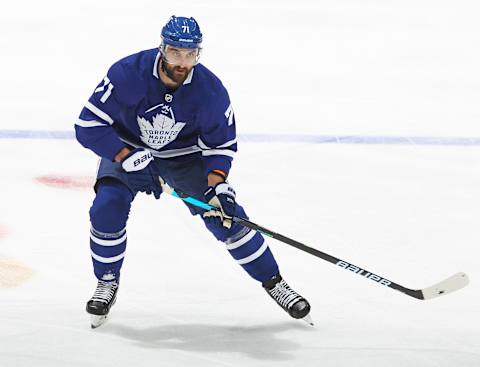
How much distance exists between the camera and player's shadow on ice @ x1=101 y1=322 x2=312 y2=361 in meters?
3.42

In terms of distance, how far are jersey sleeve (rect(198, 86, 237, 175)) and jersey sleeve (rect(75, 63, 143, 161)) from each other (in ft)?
0.91

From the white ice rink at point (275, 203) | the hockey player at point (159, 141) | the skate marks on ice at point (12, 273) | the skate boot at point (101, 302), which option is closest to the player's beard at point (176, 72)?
the hockey player at point (159, 141)

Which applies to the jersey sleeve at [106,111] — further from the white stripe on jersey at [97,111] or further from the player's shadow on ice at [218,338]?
the player's shadow on ice at [218,338]

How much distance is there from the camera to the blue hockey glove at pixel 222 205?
3.54m

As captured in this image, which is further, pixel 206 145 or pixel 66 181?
pixel 66 181

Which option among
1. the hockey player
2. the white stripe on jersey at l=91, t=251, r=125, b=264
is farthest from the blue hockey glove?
the white stripe on jersey at l=91, t=251, r=125, b=264

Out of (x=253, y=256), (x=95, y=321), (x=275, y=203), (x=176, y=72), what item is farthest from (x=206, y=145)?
(x=275, y=203)

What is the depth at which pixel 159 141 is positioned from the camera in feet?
12.1

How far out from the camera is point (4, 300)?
12.3 feet

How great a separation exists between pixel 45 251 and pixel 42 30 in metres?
4.40

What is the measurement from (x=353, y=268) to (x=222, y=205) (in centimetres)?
51

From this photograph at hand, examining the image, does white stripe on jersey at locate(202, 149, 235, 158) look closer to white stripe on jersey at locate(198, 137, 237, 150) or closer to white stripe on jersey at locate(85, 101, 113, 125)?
white stripe on jersey at locate(198, 137, 237, 150)

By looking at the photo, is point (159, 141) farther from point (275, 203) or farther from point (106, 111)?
point (275, 203)

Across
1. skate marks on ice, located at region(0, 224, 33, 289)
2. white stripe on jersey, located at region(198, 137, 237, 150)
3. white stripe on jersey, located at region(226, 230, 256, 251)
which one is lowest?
skate marks on ice, located at region(0, 224, 33, 289)
